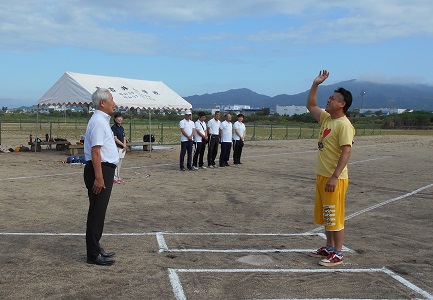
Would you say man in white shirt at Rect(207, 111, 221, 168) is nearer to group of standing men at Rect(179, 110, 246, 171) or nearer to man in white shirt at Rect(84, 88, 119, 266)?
group of standing men at Rect(179, 110, 246, 171)

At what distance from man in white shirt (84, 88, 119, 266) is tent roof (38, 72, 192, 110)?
13714 millimetres

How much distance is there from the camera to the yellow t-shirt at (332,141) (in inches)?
218

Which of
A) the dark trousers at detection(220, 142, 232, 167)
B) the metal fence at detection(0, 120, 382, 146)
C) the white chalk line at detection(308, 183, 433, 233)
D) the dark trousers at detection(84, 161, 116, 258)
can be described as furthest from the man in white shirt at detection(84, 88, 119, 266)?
the metal fence at detection(0, 120, 382, 146)

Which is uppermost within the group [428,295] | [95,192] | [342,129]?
[342,129]

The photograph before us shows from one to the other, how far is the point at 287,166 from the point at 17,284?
13426mm

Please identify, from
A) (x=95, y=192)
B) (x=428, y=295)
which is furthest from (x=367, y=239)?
(x=95, y=192)

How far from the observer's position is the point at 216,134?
16906mm

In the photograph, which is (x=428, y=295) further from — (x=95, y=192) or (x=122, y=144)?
(x=122, y=144)

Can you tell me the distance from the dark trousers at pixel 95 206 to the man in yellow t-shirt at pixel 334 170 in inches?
93.4

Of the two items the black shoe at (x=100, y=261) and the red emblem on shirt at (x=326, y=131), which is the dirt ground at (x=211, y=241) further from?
the red emblem on shirt at (x=326, y=131)

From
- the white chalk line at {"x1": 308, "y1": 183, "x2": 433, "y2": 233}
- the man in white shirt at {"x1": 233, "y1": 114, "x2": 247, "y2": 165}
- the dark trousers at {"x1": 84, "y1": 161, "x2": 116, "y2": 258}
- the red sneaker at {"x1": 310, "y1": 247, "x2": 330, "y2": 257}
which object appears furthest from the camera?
the man in white shirt at {"x1": 233, "y1": 114, "x2": 247, "y2": 165}

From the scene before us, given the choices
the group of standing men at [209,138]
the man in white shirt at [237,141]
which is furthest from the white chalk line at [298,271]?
the man in white shirt at [237,141]

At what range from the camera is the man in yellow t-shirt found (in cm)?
554

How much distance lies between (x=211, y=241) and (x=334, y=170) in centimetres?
203
